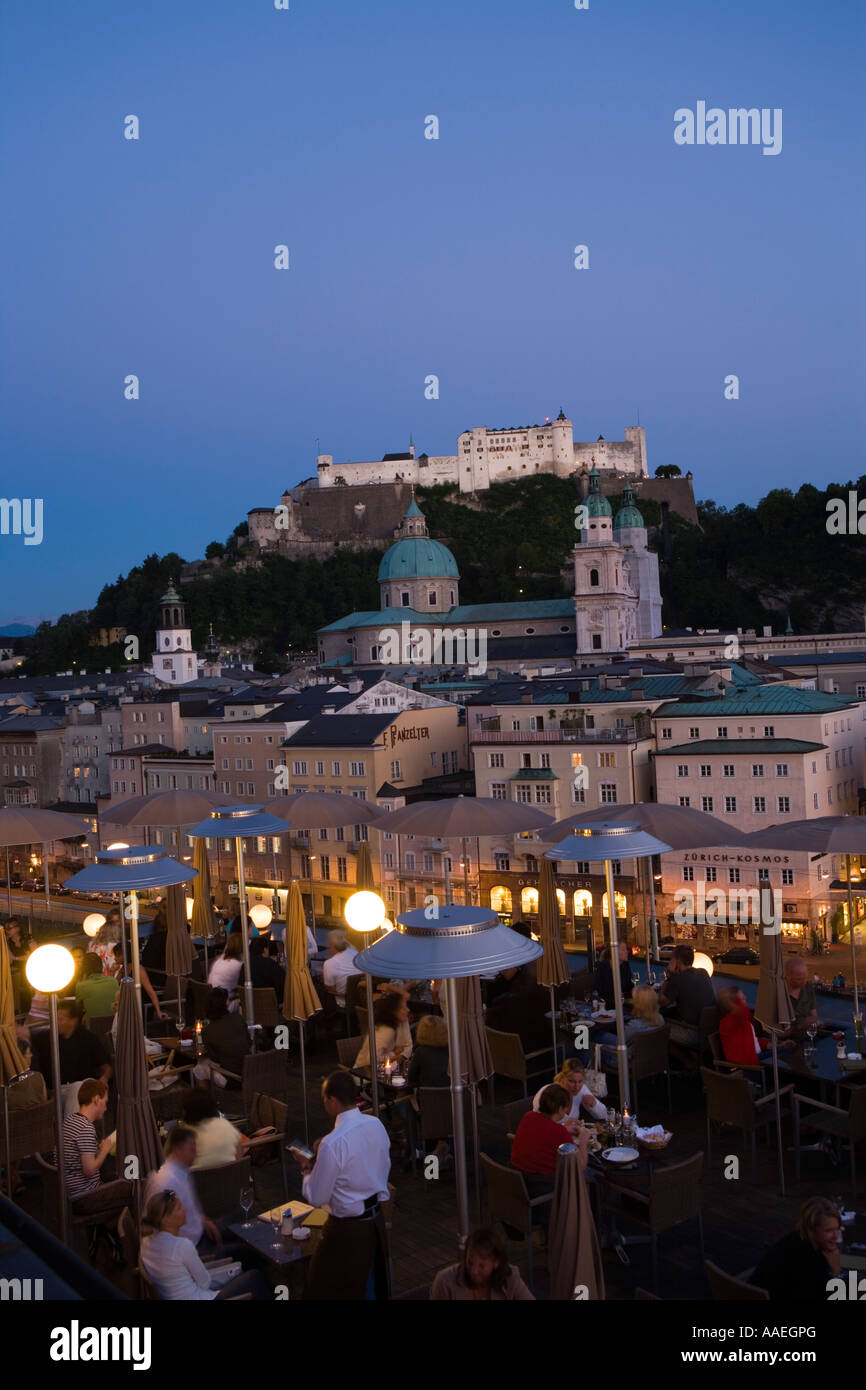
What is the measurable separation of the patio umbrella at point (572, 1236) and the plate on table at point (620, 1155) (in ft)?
3.75

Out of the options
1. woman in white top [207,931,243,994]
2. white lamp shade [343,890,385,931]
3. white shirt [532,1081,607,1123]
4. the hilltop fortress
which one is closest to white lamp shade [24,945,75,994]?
white lamp shade [343,890,385,931]

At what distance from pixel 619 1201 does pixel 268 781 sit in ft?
133

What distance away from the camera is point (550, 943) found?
960 centimetres

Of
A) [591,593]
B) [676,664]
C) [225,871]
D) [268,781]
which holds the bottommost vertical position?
[225,871]

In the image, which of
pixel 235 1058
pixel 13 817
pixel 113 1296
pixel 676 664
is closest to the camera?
pixel 113 1296

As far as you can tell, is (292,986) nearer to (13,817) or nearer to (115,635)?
(13,817)

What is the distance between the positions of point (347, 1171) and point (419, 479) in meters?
112

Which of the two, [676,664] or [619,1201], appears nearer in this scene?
[619,1201]

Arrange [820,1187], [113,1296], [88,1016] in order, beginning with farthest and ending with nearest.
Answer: [88,1016] < [820,1187] < [113,1296]

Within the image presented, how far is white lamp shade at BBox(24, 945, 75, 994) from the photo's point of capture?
6137mm

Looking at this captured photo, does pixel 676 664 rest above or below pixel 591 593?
below

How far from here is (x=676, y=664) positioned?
51312mm

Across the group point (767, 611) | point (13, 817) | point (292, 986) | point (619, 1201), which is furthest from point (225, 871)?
point (767, 611)

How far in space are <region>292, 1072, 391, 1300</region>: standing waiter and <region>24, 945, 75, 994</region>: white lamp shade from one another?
1.60 meters
